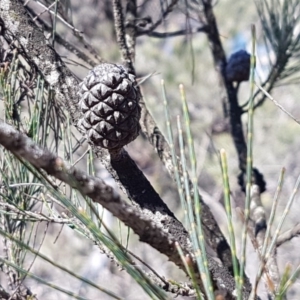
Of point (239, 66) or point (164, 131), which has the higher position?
point (164, 131)

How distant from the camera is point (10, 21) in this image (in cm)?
70

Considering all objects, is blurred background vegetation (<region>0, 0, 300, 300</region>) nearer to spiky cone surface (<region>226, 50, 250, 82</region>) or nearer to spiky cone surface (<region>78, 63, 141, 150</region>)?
spiky cone surface (<region>226, 50, 250, 82</region>)

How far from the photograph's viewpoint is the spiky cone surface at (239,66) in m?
1.18

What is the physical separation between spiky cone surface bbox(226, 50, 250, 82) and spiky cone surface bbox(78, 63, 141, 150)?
24.3 inches

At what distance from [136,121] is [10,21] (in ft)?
0.72

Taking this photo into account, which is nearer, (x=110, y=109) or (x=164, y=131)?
(x=110, y=109)

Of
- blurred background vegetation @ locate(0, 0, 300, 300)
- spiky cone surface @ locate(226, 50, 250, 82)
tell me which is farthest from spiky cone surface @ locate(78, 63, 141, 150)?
blurred background vegetation @ locate(0, 0, 300, 300)

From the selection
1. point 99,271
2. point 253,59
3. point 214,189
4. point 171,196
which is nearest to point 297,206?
point 214,189

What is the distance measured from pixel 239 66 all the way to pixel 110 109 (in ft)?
2.16

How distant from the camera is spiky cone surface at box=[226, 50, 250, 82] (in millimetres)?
1180

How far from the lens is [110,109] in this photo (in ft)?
1.94

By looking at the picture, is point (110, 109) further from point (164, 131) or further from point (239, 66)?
point (164, 131)

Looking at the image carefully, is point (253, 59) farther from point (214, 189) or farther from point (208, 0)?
point (214, 189)

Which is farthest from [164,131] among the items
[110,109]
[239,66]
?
[110,109]
